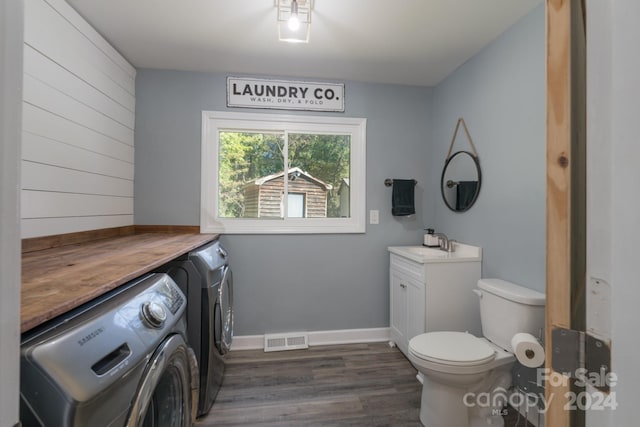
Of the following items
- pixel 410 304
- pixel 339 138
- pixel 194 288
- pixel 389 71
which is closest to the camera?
pixel 194 288

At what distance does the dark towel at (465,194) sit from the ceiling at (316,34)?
1.01m

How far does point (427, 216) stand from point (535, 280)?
1.22 metres

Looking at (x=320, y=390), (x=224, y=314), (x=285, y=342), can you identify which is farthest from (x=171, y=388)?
(x=285, y=342)

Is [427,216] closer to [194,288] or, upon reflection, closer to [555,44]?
[194,288]

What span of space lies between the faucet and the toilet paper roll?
1.08m

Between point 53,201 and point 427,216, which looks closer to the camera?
point 53,201

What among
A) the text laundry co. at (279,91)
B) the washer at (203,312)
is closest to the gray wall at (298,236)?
the text laundry co. at (279,91)

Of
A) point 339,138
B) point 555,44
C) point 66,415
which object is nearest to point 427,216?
point 339,138

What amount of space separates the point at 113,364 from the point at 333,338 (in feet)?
7.15

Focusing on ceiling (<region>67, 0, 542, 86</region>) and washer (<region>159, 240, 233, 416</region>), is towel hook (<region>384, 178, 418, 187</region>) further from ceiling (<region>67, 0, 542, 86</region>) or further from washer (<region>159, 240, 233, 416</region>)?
washer (<region>159, 240, 233, 416</region>)

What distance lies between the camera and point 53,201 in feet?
5.49

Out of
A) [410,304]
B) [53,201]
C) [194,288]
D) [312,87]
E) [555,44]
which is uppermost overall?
[312,87]

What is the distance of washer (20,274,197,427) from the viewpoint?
0.58m

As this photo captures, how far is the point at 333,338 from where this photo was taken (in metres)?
2.65
